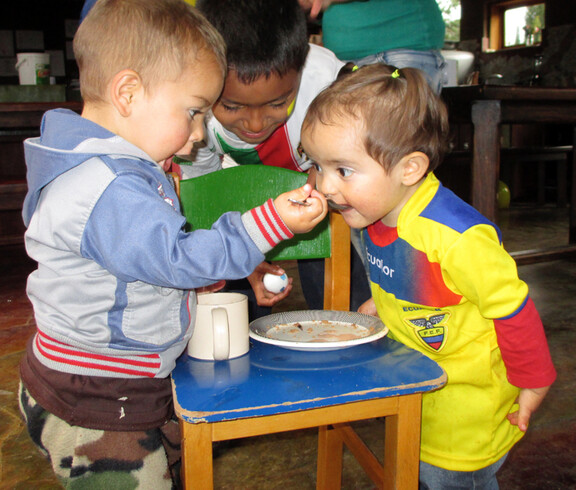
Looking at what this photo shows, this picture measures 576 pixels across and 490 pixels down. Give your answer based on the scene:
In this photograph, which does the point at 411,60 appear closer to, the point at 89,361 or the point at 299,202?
the point at 299,202

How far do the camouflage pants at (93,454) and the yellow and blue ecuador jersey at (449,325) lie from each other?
20.5 inches

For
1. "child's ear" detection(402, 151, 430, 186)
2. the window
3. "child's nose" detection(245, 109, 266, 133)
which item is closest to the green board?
"child's nose" detection(245, 109, 266, 133)

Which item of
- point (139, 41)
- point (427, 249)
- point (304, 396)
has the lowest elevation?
point (304, 396)

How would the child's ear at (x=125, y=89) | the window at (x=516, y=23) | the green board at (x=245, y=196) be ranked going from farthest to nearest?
1. the window at (x=516, y=23)
2. the green board at (x=245, y=196)
3. the child's ear at (x=125, y=89)

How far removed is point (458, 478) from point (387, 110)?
69cm

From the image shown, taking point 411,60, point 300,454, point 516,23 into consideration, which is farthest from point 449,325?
point 516,23

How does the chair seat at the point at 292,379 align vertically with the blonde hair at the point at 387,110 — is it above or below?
below

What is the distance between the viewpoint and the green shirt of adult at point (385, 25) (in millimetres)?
1739

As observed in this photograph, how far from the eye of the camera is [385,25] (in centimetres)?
175

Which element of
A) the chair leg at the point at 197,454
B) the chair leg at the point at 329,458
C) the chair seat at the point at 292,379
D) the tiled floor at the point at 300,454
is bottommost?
the tiled floor at the point at 300,454

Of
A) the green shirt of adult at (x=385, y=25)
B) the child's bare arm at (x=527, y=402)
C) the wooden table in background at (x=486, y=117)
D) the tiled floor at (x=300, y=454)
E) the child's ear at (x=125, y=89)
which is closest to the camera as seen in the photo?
the child's ear at (x=125, y=89)

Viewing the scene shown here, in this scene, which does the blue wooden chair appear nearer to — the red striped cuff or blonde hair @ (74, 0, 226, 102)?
the red striped cuff

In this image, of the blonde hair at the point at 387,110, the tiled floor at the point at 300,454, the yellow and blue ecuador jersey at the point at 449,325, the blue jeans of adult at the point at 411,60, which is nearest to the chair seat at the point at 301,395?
the yellow and blue ecuador jersey at the point at 449,325

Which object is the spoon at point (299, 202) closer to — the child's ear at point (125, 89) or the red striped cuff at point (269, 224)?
the red striped cuff at point (269, 224)
